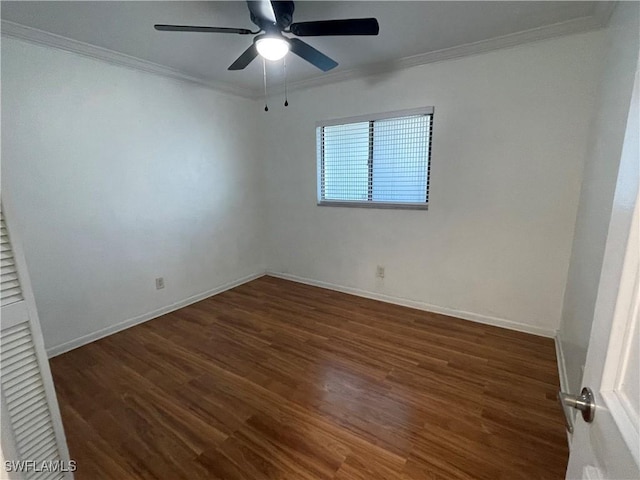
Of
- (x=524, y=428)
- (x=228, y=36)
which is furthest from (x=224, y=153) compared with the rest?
(x=524, y=428)

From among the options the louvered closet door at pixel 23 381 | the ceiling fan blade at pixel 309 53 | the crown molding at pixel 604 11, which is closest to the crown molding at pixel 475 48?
the crown molding at pixel 604 11

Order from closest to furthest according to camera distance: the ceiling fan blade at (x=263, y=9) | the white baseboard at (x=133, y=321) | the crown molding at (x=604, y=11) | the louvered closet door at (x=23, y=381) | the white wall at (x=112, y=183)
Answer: the louvered closet door at (x=23, y=381)
the ceiling fan blade at (x=263, y=9)
the crown molding at (x=604, y=11)
the white wall at (x=112, y=183)
the white baseboard at (x=133, y=321)

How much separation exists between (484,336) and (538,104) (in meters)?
1.91

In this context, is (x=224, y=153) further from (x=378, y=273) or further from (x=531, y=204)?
(x=531, y=204)

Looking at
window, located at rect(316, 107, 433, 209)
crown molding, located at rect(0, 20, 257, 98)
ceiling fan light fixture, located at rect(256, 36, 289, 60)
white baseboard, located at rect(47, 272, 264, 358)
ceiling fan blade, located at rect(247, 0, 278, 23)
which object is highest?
crown molding, located at rect(0, 20, 257, 98)

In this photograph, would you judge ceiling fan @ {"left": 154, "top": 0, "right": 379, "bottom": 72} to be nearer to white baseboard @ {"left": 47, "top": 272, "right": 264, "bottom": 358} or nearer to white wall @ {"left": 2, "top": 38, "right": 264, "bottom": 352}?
white wall @ {"left": 2, "top": 38, "right": 264, "bottom": 352}

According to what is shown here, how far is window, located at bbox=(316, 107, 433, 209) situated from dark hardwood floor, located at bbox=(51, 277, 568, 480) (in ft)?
4.26

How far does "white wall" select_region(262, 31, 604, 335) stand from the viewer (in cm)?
220

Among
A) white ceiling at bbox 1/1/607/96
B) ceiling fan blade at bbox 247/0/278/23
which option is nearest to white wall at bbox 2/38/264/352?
white ceiling at bbox 1/1/607/96

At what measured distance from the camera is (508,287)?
257 cm

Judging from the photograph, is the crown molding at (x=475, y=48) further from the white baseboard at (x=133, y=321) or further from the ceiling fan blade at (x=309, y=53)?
the white baseboard at (x=133, y=321)

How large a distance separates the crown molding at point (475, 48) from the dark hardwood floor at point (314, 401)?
234 cm

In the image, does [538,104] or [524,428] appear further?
[538,104]

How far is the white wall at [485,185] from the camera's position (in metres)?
2.20
